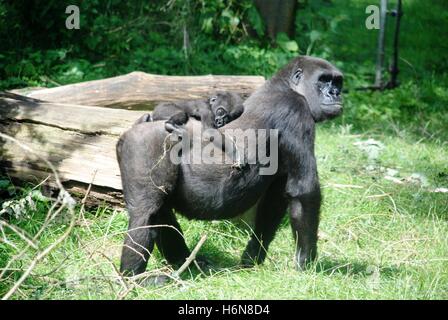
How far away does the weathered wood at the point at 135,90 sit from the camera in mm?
6328

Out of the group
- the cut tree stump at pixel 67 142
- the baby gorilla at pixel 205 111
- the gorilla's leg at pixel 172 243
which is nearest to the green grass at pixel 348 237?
the gorilla's leg at pixel 172 243

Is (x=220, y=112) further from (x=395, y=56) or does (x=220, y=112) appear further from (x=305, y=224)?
(x=395, y=56)

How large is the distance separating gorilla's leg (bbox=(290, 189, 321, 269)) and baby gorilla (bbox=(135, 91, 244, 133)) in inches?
29.7

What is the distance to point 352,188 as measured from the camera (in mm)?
6367

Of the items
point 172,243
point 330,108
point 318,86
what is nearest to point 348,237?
point 330,108

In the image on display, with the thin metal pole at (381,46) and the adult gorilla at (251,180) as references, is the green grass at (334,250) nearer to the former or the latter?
the adult gorilla at (251,180)

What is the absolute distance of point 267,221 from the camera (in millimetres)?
5176

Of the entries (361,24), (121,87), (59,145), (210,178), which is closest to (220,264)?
(210,178)

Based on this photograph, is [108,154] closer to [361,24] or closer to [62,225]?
[62,225]

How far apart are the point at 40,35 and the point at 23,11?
1.24 ft

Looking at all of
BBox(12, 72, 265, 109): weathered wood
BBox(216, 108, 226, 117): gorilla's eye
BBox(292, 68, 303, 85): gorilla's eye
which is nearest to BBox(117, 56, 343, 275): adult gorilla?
BBox(292, 68, 303, 85): gorilla's eye

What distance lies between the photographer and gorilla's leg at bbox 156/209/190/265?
16.2 feet

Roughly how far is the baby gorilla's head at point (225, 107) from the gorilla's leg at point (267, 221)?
0.64 metres
